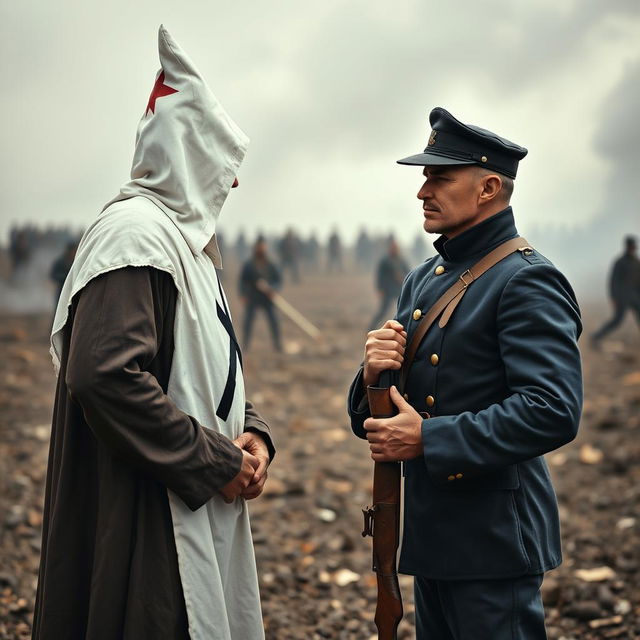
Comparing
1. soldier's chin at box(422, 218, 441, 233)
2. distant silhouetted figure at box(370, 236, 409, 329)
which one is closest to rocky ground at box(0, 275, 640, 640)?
soldier's chin at box(422, 218, 441, 233)

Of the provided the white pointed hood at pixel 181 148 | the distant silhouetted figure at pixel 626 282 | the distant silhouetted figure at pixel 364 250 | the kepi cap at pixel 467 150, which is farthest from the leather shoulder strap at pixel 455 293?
the distant silhouetted figure at pixel 364 250

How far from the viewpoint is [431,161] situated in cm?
229

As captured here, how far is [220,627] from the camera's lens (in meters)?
2.14

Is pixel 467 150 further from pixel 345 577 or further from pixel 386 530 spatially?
pixel 345 577

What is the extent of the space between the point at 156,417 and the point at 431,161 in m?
1.13

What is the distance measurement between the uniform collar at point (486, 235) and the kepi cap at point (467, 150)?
145 millimetres

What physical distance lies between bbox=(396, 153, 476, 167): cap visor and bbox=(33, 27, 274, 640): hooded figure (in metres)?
0.57

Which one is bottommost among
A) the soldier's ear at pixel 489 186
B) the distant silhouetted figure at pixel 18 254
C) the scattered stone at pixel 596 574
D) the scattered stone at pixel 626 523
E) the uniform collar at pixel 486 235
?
the scattered stone at pixel 596 574

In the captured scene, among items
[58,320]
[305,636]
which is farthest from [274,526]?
[58,320]

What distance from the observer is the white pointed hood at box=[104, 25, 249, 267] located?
7.29 ft

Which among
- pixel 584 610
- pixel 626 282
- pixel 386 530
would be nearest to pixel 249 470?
pixel 386 530

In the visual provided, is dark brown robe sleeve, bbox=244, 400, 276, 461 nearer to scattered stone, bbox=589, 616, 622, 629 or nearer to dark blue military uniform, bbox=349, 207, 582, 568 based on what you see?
dark blue military uniform, bbox=349, 207, 582, 568

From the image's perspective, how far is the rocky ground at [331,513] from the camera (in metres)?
4.06

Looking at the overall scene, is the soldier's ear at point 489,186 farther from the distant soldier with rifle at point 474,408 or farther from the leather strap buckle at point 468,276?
the leather strap buckle at point 468,276
